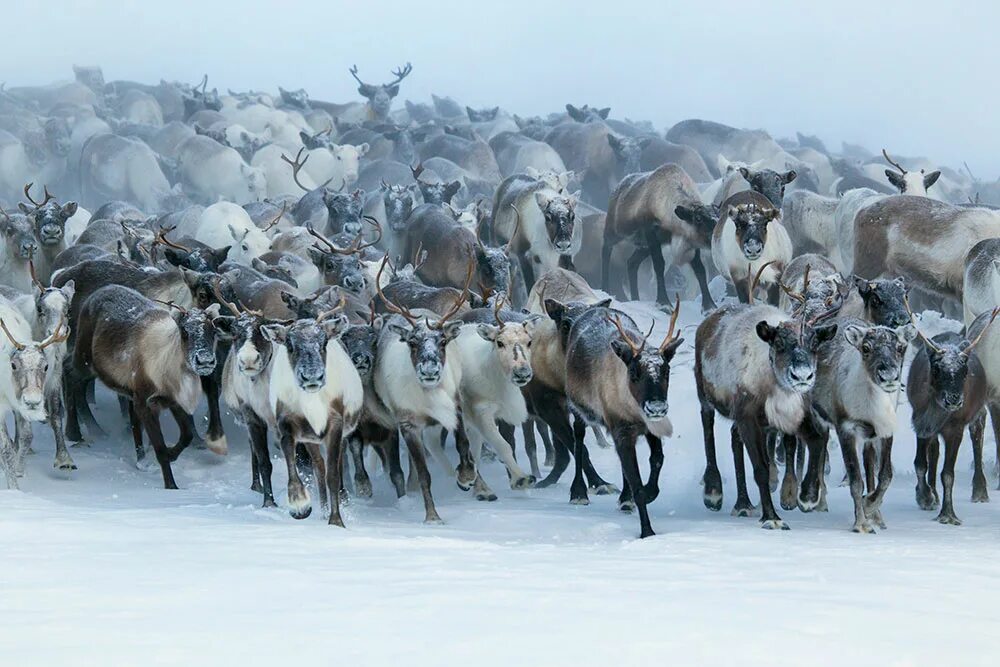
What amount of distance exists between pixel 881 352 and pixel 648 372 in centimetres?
150

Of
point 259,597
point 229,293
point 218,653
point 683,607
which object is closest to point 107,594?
point 259,597

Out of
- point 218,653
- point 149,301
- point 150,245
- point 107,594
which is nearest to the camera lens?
point 218,653

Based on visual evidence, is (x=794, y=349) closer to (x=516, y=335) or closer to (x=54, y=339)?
(x=516, y=335)

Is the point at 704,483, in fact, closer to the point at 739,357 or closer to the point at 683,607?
the point at 739,357

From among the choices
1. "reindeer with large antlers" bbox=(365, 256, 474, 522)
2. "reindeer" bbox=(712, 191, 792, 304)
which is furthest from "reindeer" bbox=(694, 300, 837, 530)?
"reindeer" bbox=(712, 191, 792, 304)

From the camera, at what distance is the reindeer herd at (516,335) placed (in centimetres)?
962

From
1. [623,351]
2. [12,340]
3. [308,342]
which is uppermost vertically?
[623,351]

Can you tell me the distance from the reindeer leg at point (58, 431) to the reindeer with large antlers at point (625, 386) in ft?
13.4

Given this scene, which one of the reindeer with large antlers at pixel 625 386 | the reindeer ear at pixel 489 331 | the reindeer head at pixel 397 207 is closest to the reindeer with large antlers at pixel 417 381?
the reindeer ear at pixel 489 331

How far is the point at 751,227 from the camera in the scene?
13.3 metres

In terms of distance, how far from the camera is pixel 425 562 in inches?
292

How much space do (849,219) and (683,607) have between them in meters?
9.95

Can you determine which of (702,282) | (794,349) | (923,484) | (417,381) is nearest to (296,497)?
(417,381)

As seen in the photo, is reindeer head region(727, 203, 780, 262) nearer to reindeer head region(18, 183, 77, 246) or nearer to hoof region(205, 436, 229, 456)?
hoof region(205, 436, 229, 456)
